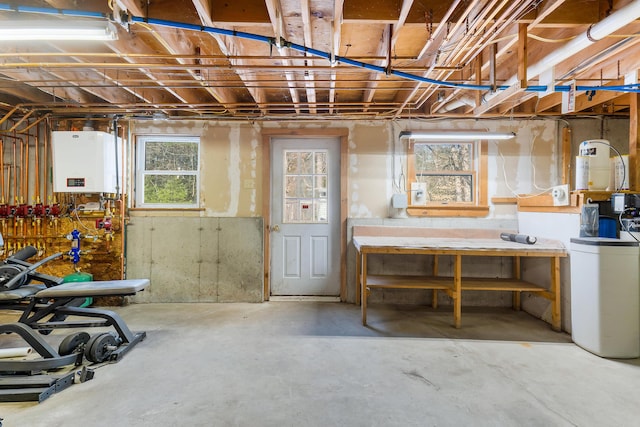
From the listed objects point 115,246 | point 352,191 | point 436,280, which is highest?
point 352,191

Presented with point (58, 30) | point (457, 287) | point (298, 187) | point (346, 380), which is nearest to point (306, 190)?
point (298, 187)

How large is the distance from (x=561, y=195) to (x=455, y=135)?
4.64ft

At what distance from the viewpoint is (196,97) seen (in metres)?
3.97

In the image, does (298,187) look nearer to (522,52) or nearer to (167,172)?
(167,172)

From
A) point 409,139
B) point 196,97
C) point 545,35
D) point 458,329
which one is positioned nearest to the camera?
point 545,35

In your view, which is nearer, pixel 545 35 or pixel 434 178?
pixel 545 35

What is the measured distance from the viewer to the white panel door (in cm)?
436

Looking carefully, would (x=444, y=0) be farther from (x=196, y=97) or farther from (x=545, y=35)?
(x=196, y=97)

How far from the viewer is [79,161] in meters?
3.83

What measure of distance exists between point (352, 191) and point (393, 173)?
61cm

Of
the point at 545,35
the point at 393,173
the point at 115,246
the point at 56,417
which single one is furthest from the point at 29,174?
the point at 545,35

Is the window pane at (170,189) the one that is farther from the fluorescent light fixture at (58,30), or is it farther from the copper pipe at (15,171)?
the fluorescent light fixture at (58,30)

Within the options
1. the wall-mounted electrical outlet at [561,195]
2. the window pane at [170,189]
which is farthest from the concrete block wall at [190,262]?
the wall-mounted electrical outlet at [561,195]

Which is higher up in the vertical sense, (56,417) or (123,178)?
(123,178)
